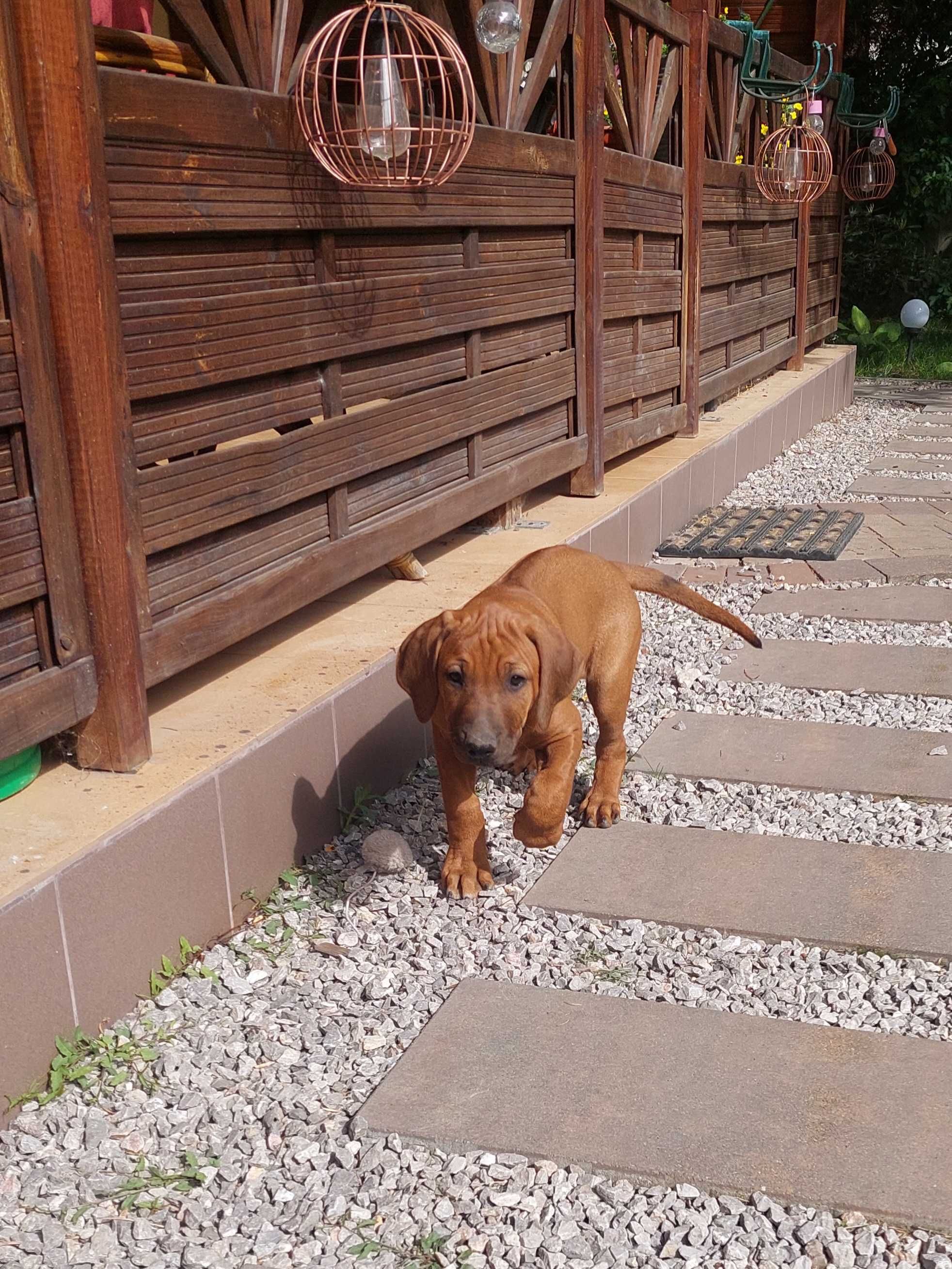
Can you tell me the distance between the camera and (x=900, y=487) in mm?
8539

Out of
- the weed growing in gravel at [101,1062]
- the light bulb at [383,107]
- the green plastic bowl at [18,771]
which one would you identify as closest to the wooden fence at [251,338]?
the green plastic bowl at [18,771]

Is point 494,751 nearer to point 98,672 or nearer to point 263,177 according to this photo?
point 98,672

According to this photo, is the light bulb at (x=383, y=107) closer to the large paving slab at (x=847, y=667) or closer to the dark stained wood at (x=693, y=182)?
the large paving slab at (x=847, y=667)

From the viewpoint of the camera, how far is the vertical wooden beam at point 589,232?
19.4 feet

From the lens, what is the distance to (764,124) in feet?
35.3

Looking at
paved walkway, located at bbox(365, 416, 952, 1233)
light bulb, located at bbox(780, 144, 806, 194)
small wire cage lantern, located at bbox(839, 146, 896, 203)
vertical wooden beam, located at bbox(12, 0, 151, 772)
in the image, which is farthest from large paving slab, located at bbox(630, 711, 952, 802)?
small wire cage lantern, located at bbox(839, 146, 896, 203)

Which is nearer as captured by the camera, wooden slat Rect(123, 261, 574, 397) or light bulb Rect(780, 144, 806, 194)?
wooden slat Rect(123, 261, 574, 397)

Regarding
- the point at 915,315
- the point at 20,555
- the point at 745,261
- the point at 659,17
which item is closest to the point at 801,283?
the point at 745,261

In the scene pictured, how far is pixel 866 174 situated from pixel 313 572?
10.8 m

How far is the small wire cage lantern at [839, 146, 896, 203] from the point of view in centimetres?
1276

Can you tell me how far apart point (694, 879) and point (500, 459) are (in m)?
2.67

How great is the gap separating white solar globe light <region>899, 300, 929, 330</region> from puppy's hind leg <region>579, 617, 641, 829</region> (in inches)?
462

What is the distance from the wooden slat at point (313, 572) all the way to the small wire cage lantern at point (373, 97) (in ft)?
3.70

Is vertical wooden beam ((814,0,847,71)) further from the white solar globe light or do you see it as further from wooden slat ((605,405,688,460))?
wooden slat ((605,405,688,460))
